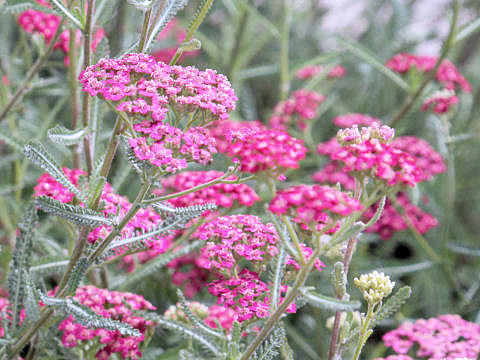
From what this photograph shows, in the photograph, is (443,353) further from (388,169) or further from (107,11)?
(107,11)

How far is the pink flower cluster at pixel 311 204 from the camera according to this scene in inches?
35.1

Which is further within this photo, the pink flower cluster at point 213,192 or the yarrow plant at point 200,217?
the pink flower cluster at point 213,192

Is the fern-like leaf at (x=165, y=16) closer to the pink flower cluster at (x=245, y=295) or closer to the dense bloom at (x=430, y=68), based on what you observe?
the pink flower cluster at (x=245, y=295)

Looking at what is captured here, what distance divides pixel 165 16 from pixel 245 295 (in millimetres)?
619

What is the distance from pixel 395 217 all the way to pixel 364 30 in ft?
5.13

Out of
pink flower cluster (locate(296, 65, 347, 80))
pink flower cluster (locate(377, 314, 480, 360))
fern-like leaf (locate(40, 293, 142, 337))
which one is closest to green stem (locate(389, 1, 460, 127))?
pink flower cluster (locate(296, 65, 347, 80))

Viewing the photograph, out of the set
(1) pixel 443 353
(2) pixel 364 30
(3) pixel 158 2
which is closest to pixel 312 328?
(1) pixel 443 353

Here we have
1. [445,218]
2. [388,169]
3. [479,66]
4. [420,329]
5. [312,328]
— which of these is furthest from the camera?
[479,66]

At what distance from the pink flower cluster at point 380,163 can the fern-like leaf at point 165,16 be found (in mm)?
484

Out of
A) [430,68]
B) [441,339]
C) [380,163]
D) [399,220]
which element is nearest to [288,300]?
[380,163]

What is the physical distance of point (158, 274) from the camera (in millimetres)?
2041

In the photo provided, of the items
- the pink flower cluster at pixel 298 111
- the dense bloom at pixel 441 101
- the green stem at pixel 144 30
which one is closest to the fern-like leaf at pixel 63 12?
the green stem at pixel 144 30

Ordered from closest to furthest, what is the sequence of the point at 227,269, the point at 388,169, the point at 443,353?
the point at 388,169, the point at 227,269, the point at 443,353

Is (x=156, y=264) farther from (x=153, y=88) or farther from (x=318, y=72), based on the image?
(x=318, y=72)
